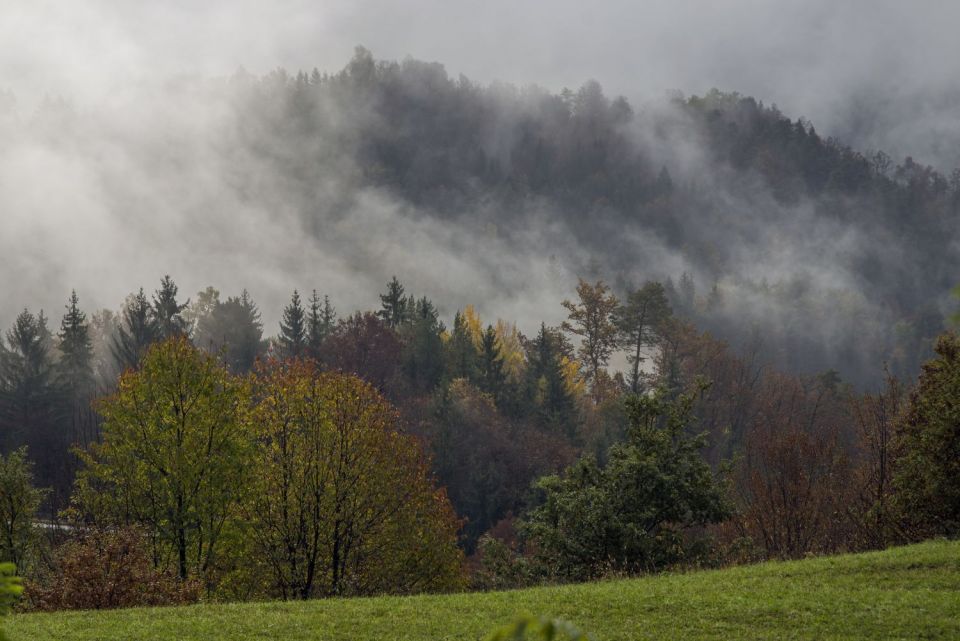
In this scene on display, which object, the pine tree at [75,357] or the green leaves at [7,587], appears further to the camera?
the pine tree at [75,357]

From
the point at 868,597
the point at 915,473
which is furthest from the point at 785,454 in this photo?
the point at 868,597

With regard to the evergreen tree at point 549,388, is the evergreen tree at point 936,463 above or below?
below

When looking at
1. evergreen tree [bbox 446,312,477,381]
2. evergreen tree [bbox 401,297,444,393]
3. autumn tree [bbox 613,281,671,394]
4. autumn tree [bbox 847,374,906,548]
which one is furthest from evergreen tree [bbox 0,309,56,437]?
autumn tree [bbox 847,374,906,548]

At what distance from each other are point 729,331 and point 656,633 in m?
161

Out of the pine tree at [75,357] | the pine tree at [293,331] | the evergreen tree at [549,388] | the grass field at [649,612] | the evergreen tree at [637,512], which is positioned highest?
the pine tree at [293,331]

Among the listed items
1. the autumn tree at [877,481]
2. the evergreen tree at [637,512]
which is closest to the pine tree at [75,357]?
the evergreen tree at [637,512]

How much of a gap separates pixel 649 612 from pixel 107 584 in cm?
1548

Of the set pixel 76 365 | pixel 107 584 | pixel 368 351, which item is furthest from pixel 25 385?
pixel 107 584

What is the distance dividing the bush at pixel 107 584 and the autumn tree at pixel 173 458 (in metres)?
7.52

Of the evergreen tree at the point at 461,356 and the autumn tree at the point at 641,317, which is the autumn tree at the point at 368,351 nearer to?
the evergreen tree at the point at 461,356

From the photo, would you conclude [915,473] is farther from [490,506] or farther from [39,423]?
[39,423]

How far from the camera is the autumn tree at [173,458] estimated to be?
112ft

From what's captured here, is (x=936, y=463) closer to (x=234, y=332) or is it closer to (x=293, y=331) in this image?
(x=293, y=331)

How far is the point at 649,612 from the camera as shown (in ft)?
63.6
